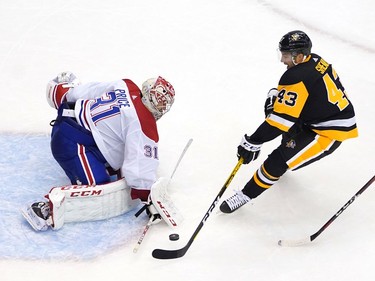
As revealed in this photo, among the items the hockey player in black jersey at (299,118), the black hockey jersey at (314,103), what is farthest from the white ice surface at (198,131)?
the black hockey jersey at (314,103)

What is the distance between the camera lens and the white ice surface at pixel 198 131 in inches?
106

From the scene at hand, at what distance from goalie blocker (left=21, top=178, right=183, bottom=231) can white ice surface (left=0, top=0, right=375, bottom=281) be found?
0.05 metres

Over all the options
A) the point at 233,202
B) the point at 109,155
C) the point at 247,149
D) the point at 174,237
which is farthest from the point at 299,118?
the point at 109,155

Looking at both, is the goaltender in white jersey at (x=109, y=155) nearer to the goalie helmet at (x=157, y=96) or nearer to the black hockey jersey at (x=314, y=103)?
the goalie helmet at (x=157, y=96)

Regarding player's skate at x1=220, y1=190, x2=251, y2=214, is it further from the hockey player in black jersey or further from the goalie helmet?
the goalie helmet

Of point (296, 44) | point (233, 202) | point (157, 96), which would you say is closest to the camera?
point (296, 44)

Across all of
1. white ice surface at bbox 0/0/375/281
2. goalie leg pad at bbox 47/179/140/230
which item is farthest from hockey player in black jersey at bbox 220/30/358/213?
goalie leg pad at bbox 47/179/140/230

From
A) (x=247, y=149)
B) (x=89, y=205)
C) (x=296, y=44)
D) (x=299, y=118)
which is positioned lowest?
(x=89, y=205)

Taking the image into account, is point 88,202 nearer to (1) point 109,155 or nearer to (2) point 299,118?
(1) point 109,155

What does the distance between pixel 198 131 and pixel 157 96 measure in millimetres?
832

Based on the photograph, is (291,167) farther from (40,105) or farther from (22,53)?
(22,53)

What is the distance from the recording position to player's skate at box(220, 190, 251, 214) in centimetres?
→ 304

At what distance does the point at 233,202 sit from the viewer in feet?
10.00

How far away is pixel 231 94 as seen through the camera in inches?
163
